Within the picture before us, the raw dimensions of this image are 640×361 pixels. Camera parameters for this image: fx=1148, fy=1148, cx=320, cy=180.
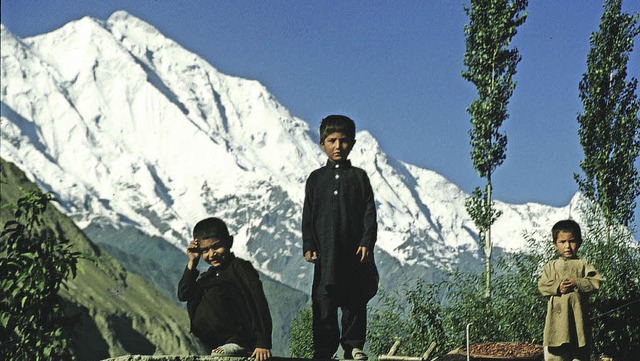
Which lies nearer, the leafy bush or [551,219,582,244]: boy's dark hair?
[551,219,582,244]: boy's dark hair

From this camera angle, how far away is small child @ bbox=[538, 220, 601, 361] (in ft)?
36.3

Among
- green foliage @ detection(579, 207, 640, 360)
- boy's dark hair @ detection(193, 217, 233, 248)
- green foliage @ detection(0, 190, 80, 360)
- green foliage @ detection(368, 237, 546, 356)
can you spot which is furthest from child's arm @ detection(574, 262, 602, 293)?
green foliage @ detection(368, 237, 546, 356)

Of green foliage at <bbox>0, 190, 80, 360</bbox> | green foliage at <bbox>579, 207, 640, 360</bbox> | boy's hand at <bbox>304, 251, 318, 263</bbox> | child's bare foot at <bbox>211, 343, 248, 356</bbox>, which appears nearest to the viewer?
green foliage at <bbox>0, 190, 80, 360</bbox>

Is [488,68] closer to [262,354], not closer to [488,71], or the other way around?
[488,71]

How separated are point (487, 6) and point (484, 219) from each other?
7419 millimetres

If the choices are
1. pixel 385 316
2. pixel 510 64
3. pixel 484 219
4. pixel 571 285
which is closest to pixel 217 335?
pixel 571 285

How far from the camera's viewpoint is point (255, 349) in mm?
9109

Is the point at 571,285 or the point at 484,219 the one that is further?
the point at 484,219

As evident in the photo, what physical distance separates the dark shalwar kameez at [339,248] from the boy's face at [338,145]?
4.1 inches

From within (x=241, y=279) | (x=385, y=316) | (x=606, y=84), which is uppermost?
(x=606, y=84)

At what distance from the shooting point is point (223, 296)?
948 cm

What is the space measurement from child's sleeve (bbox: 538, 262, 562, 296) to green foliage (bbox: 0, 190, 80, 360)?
464cm

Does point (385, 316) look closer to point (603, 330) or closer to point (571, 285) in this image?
point (603, 330)

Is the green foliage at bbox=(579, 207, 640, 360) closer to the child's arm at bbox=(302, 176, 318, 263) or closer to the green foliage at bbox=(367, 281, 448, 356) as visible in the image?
the green foliage at bbox=(367, 281, 448, 356)
